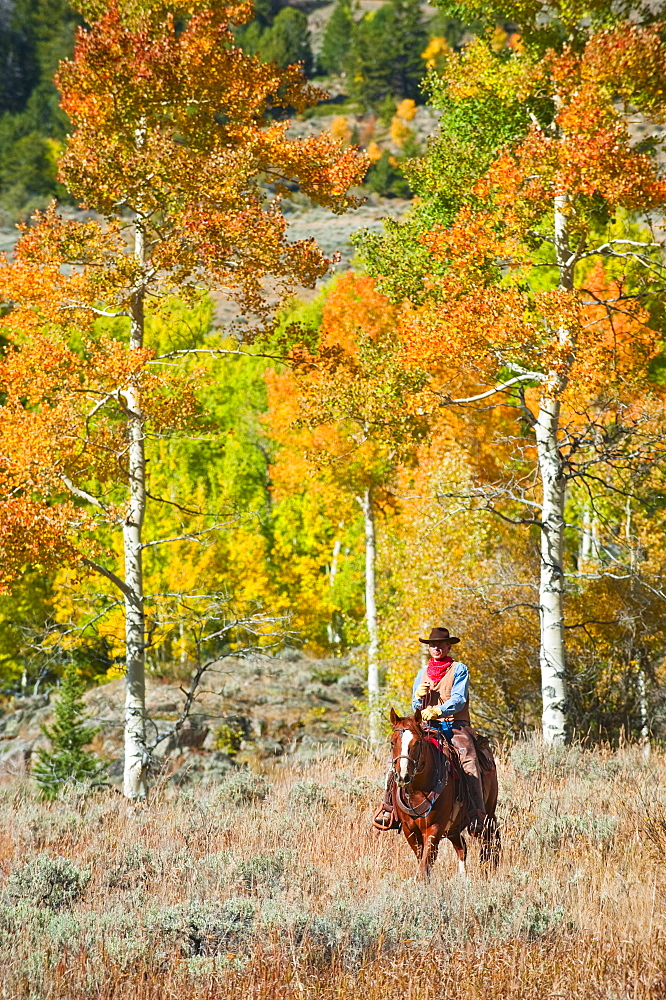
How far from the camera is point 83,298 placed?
42.2ft

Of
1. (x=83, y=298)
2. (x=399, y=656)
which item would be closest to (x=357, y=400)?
(x=83, y=298)

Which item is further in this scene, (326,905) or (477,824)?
(477,824)

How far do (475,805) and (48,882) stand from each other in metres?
3.38

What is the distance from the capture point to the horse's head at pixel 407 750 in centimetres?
696

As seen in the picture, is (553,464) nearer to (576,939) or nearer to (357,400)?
(357,400)

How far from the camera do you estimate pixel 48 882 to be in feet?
23.2

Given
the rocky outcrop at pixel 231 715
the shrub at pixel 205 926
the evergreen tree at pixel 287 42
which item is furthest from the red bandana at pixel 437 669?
the evergreen tree at pixel 287 42

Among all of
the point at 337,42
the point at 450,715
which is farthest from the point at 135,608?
the point at 337,42

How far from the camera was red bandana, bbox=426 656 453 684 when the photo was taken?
26.5ft

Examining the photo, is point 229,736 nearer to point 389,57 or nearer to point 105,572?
point 105,572

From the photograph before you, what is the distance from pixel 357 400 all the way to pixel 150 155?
14.2ft

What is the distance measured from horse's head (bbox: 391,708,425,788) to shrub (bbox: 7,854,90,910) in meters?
2.49

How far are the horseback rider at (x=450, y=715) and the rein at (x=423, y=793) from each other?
0.66ft

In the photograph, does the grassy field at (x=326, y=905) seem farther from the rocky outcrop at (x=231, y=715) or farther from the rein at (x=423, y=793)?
the rocky outcrop at (x=231, y=715)
